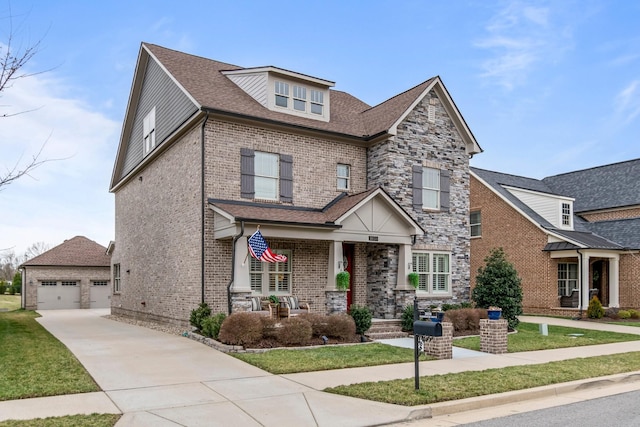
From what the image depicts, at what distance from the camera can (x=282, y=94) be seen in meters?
17.7

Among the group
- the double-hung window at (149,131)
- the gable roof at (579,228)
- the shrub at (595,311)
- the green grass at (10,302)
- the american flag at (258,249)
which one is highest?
the double-hung window at (149,131)

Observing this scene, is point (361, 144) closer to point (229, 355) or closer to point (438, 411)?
point (229, 355)

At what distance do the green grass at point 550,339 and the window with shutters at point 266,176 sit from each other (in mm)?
6971

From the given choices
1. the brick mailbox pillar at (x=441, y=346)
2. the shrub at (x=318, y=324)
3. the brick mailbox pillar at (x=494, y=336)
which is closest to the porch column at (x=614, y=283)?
the brick mailbox pillar at (x=494, y=336)

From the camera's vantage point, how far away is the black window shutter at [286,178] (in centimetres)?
1659

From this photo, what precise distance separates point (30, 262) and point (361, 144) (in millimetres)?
24641

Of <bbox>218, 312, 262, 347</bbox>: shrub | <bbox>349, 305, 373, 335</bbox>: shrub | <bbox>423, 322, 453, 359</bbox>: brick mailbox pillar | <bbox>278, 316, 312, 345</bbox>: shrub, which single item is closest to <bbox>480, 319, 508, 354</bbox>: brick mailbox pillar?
<bbox>423, 322, 453, 359</bbox>: brick mailbox pillar

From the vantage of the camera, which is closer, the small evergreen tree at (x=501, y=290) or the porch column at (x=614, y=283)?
the small evergreen tree at (x=501, y=290)

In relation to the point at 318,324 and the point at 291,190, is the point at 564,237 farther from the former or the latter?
the point at 318,324

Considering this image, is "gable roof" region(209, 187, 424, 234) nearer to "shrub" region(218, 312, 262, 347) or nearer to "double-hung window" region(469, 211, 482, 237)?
"shrub" region(218, 312, 262, 347)

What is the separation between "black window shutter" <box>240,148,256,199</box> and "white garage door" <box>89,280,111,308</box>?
73.4ft

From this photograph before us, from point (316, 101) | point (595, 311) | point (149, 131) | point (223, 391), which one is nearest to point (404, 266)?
point (316, 101)

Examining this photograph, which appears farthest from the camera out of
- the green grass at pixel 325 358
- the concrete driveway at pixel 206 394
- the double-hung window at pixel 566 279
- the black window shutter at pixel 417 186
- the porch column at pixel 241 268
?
the double-hung window at pixel 566 279

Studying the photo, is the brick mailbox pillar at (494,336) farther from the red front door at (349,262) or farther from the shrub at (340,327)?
the red front door at (349,262)
